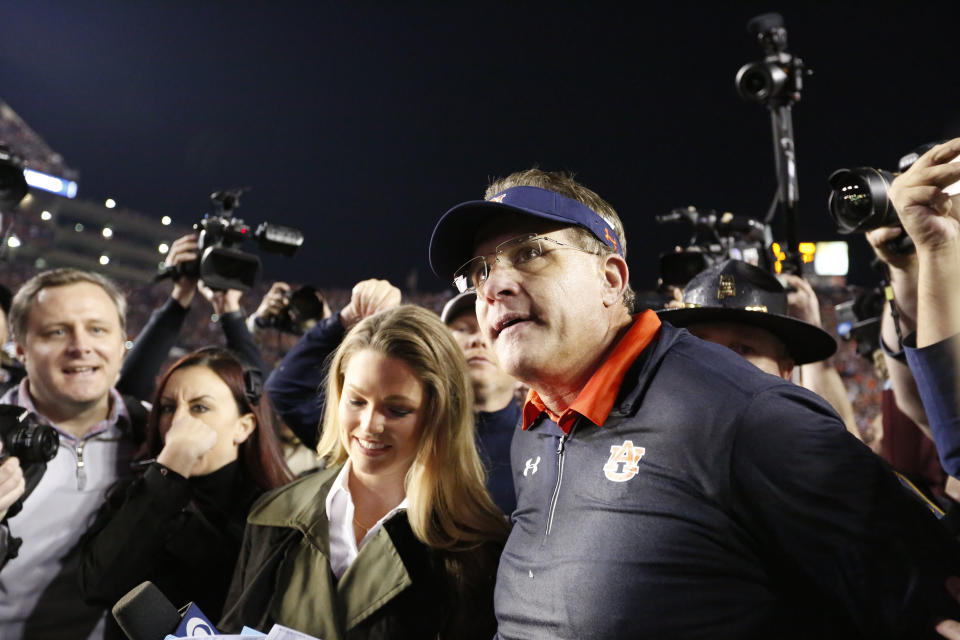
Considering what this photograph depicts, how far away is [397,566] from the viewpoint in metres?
2.22

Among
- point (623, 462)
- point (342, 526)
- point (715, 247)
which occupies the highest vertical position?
point (715, 247)

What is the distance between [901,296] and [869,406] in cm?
2007

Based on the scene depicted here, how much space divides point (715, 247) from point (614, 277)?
255 cm

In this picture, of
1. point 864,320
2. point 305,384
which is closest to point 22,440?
point 305,384

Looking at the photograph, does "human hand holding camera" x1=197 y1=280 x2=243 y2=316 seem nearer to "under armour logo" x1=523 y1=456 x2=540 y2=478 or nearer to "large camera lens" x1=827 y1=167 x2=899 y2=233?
"under armour logo" x1=523 y1=456 x2=540 y2=478

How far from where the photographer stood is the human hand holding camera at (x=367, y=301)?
3305 mm

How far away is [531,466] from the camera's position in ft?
6.40

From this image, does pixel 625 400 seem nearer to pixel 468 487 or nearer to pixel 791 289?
pixel 468 487

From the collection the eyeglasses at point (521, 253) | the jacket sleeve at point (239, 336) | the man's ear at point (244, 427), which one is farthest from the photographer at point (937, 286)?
the jacket sleeve at point (239, 336)

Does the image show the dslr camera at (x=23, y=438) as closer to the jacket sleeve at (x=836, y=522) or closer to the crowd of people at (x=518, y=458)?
the crowd of people at (x=518, y=458)

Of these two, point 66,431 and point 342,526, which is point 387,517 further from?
point 66,431

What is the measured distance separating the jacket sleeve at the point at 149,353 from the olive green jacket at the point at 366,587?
204 centimetres

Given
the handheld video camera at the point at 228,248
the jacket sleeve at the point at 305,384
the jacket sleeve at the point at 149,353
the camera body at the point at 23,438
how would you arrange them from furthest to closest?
the jacket sleeve at the point at 149,353, the handheld video camera at the point at 228,248, the jacket sleeve at the point at 305,384, the camera body at the point at 23,438

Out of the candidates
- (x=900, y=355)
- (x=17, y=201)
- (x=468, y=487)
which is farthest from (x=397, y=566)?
(x=17, y=201)
